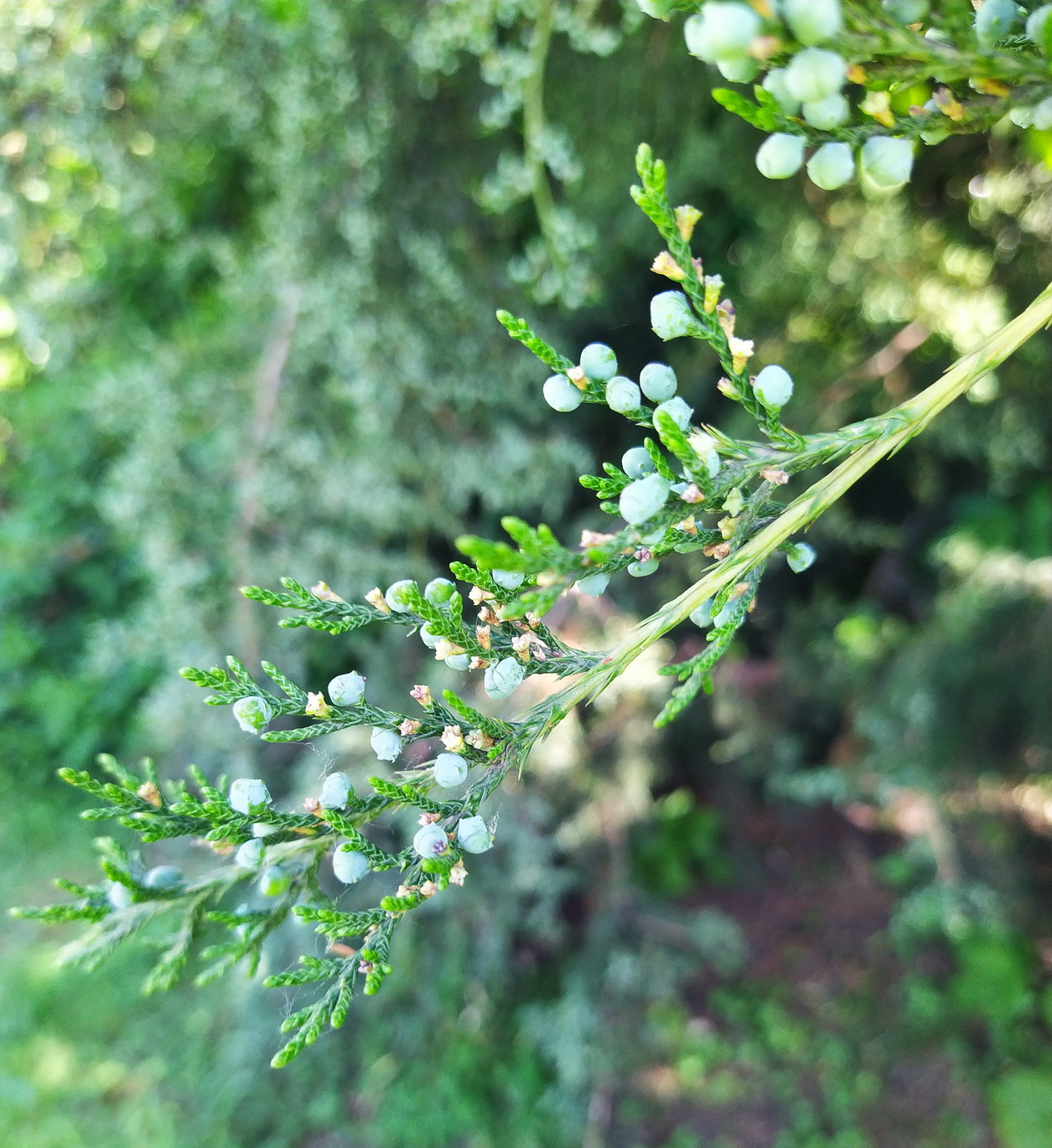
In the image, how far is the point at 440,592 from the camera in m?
0.87

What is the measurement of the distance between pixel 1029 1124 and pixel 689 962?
1669 millimetres

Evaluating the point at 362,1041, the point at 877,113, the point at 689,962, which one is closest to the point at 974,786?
the point at 689,962

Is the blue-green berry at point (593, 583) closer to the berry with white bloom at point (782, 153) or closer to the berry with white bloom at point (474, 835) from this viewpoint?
the berry with white bloom at point (474, 835)

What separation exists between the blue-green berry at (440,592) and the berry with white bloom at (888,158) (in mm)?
554

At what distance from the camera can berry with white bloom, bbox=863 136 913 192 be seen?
2.31ft

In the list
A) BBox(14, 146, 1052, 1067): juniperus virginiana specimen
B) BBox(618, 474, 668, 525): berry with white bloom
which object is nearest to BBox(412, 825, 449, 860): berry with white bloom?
BBox(14, 146, 1052, 1067): juniperus virginiana specimen

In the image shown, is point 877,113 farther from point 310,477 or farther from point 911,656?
point 911,656

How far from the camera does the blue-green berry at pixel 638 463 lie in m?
0.83

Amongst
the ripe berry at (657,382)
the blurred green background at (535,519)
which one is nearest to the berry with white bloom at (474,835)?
→ the ripe berry at (657,382)

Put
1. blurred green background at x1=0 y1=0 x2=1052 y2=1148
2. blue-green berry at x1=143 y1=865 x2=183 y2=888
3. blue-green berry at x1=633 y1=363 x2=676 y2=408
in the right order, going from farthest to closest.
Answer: blurred green background at x1=0 y1=0 x2=1052 y2=1148 → blue-green berry at x1=143 y1=865 x2=183 y2=888 → blue-green berry at x1=633 y1=363 x2=676 y2=408

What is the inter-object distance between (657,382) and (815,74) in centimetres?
28

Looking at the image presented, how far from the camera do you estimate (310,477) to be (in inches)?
135

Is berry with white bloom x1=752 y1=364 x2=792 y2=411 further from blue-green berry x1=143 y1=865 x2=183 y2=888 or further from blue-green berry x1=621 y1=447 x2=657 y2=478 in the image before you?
blue-green berry x1=143 y1=865 x2=183 y2=888

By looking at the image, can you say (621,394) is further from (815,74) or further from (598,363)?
(815,74)
